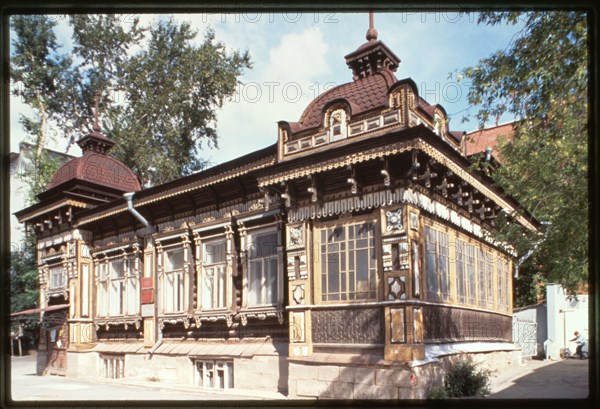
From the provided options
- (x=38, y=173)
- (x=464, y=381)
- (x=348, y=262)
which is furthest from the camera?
(x=38, y=173)

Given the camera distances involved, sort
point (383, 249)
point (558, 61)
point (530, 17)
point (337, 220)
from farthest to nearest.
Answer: point (337, 220) < point (383, 249) < point (530, 17) < point (558, 61)

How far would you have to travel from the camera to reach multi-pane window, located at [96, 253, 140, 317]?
1769cm

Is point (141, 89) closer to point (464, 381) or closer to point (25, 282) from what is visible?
point (25, 282)

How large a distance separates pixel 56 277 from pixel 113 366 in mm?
4724

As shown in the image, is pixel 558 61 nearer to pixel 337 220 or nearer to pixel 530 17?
pixel 530 17

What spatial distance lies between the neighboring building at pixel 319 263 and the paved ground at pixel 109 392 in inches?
21.8

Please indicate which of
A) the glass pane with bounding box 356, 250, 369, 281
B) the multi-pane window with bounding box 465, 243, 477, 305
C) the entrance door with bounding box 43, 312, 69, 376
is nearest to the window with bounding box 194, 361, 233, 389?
the glass pane with bounding box 356, 250, 369, 281

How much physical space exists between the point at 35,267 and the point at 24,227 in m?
1.91

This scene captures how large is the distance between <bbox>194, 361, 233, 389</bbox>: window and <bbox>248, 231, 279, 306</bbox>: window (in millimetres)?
1933

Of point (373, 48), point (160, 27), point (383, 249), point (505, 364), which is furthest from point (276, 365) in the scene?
point (160, 27)

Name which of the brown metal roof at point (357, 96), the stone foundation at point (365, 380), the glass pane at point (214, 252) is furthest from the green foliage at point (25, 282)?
the brown metal roof at point (357, 96)

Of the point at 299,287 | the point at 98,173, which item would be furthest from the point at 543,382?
the point at 98,173

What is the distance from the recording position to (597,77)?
595cm

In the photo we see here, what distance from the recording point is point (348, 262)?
1140cm
